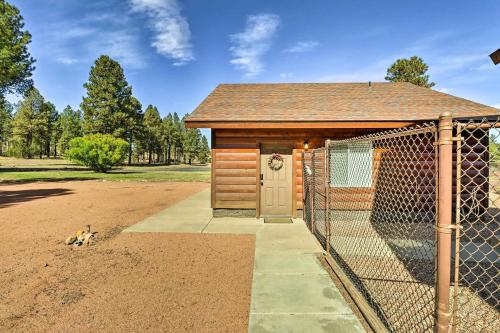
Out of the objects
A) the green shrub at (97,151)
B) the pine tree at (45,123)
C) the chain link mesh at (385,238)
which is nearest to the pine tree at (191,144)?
the pine tree at (45,123)

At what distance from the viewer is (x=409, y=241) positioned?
6418 millimetres

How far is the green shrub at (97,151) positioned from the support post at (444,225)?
30.4 meters

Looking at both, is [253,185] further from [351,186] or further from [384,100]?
[384,100]

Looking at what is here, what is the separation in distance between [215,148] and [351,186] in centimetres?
444

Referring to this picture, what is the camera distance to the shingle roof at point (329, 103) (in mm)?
8148

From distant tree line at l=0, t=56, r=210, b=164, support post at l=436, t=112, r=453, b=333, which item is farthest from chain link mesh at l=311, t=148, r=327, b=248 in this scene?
distant tree line at l=0, t=56, r=210, b=164

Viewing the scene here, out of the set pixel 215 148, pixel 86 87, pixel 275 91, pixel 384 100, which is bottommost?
pixel 215 148

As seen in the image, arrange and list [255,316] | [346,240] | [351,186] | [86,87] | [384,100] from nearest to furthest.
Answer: [255,316] < [346,240] < [351,186] < [384,100] < [86,87]

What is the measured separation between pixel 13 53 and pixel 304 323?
26837mm

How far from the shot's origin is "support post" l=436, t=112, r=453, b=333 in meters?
2.00

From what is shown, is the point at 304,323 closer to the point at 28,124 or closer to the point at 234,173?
the point at 234,173

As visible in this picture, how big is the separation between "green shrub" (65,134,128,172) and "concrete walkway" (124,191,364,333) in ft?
76.6

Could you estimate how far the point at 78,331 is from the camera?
3.03 meters

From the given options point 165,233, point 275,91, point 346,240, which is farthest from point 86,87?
point 346,240
